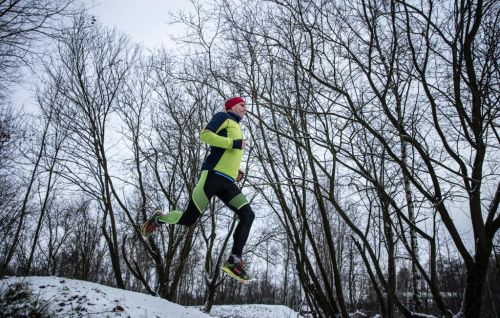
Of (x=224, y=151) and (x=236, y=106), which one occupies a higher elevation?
(x=236, y=106)

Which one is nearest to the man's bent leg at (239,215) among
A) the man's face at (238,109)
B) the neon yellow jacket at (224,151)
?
the neon yellow jacket at (224,151)

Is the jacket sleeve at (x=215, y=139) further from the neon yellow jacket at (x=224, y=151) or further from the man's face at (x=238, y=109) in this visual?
the man's face at (x=238, y=109)

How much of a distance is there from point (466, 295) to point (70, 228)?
27.4 m

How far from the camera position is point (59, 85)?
955 cm

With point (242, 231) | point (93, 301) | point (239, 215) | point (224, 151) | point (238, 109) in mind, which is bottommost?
point (93, 301)

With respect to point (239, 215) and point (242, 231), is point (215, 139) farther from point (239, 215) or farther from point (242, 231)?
point (242, 231)

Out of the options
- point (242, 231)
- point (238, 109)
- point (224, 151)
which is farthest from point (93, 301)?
point (238, 109)

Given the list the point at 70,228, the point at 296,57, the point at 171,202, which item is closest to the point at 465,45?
the point at 296,57

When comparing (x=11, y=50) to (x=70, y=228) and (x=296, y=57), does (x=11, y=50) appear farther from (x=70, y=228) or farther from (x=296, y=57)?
(x=70, y=228)

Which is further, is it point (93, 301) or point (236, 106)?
point (93, 301)

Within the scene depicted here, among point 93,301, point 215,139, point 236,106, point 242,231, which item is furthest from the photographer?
point 93,301

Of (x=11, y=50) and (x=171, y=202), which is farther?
(x=171, y=202)

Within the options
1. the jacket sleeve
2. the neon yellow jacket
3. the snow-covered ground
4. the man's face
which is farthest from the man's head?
the snow-covered ground

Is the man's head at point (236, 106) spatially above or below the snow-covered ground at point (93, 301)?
above
